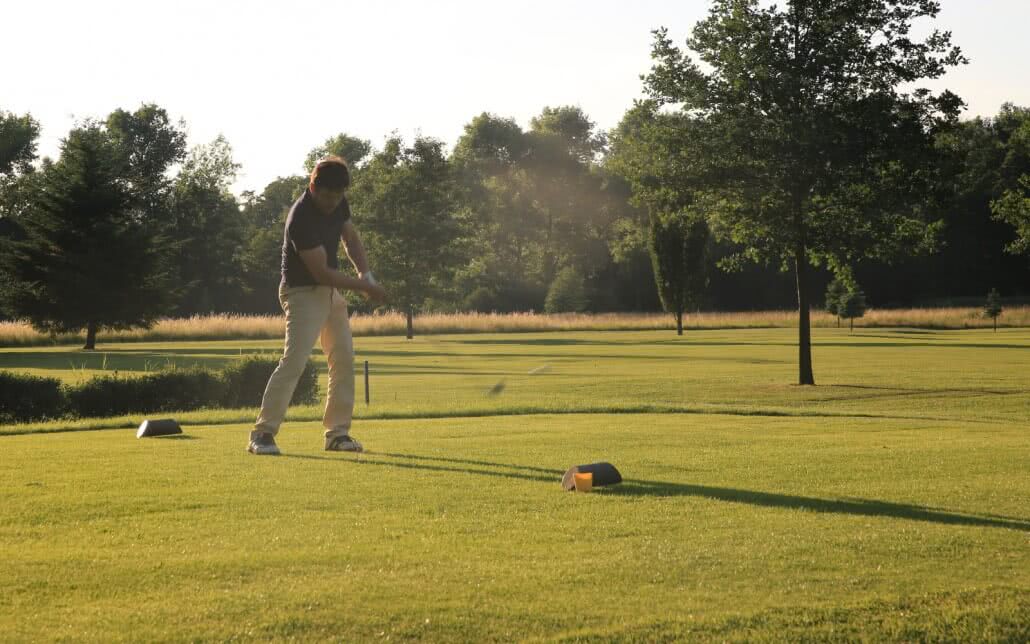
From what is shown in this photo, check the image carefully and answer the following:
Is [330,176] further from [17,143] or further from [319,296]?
[17,143]

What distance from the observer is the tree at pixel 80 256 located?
5981 centimetres

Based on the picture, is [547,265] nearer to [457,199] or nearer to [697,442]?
[457,199]

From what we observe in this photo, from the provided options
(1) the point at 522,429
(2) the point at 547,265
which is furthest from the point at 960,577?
(2) the point at 547,265

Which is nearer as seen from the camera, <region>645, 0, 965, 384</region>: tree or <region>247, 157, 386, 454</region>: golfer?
<region>247, 157, 386, 454</region>: golfer

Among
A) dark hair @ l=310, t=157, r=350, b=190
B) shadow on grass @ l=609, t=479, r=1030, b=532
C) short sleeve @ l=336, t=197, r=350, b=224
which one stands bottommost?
shadow on grass @ l=609, t=479, r=1030, b=532

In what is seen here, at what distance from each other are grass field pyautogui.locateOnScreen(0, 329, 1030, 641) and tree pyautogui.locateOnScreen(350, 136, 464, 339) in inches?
2504

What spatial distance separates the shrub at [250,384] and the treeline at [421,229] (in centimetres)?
3645

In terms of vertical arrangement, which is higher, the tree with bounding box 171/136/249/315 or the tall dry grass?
the tree with bounding box 171/136/249/315

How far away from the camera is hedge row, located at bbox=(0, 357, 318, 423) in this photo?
72.7 feet

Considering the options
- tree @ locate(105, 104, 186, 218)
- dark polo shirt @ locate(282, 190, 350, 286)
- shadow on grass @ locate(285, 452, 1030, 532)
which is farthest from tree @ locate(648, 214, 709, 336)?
shadow on grass @ locate(285, 452, 1030, 532)

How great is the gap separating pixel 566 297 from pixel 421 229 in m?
24.9

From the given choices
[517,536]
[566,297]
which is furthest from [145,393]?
[566,297]

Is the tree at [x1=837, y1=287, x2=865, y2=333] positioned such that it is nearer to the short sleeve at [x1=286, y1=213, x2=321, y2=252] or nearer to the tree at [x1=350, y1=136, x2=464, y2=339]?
the tree at [x1=350, y1=136, x2=464, y2=339]

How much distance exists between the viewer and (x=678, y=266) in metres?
77.9
